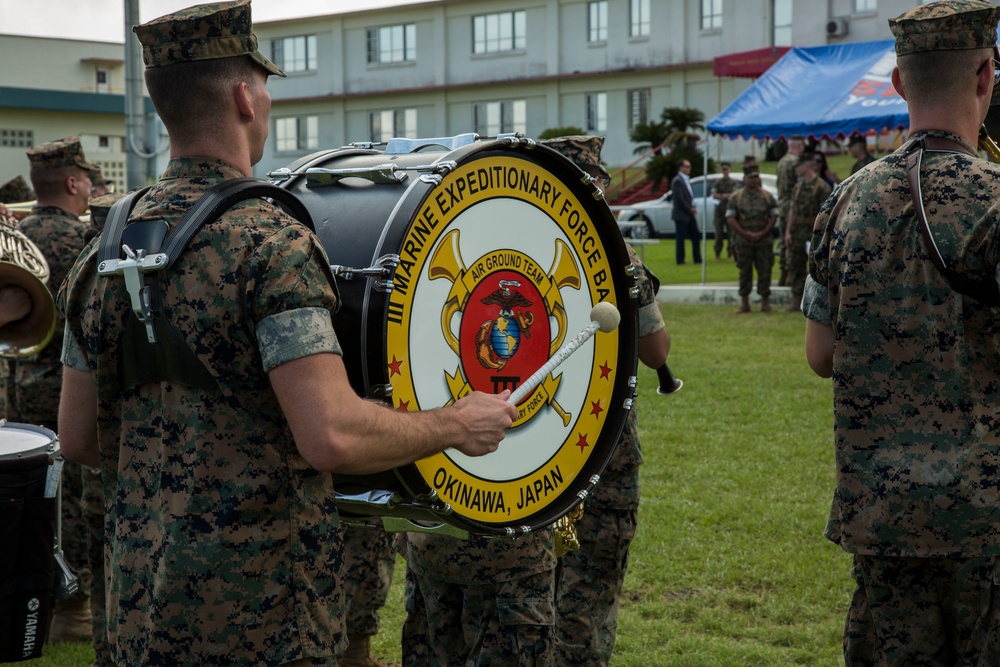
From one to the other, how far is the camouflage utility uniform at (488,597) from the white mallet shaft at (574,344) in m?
0.71

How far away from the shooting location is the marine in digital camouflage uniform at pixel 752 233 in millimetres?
15242

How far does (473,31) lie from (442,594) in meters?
43.1

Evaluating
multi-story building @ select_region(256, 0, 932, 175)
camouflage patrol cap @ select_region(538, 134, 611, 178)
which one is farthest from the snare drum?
multi-story building @ select_region(256, 0, 932, 175)

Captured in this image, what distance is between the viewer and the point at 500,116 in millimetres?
44969

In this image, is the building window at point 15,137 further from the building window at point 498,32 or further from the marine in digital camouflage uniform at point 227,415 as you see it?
the marine in digital camouflage uniform at point 227,415

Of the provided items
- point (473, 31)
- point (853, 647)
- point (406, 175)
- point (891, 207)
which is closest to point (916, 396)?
point (891, 207)

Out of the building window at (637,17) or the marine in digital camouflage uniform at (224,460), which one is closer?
the marine in digital camouflage uniform at (224,460)

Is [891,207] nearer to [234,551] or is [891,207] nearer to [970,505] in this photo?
[970,505]

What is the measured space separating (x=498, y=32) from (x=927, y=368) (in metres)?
43.0

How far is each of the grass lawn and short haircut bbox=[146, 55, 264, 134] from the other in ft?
10.2

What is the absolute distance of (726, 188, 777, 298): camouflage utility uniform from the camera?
15.3 meters

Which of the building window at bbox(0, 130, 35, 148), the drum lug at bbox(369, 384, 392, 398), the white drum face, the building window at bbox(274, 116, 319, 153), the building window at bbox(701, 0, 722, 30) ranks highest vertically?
the building window at bbox(701, 0, 722, 30)

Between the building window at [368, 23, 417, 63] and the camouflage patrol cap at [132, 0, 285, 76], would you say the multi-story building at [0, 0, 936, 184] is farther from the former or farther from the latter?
the camouflage patrol cap at [132, 0, 285, 76]

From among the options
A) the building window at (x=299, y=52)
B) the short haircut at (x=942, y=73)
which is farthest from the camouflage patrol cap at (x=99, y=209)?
the building window at (x=299, y=52)
